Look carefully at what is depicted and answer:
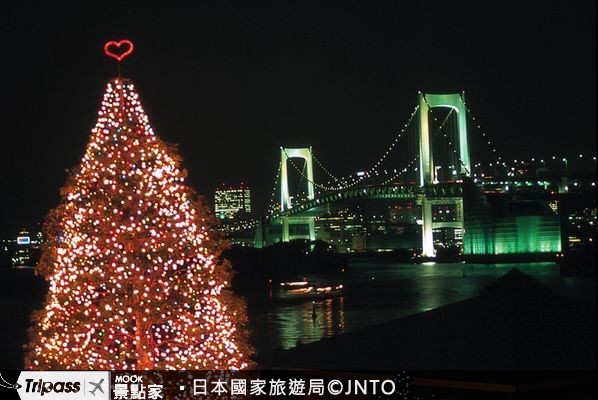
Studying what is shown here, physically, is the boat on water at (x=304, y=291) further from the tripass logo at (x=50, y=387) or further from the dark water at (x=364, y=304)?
the tripass logo at (x=50, y=387)

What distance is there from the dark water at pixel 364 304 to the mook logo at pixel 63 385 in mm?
4352

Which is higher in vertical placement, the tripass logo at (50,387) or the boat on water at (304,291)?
the tripass logo at (50,387)

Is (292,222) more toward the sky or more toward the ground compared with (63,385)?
more toward the sky

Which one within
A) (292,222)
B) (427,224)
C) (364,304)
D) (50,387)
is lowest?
(364,304)

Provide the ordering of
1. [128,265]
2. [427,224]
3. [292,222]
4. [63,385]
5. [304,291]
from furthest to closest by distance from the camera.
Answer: [292,222], [427,224], [304,291], [128,265], [63,385]

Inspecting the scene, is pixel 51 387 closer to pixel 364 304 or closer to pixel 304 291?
pixel 364 304

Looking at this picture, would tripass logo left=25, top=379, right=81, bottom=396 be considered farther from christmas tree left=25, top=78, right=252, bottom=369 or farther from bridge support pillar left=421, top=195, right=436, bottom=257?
bridge support pillar left=421, top=195, right=436, bottom=257

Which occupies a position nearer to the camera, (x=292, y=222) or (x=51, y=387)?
(x=51, y=387)

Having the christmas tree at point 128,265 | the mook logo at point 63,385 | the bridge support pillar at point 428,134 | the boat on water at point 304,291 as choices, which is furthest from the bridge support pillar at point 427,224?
the mook logo at point 63,385

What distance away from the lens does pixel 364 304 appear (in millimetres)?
17672

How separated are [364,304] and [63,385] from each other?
13.9 metres

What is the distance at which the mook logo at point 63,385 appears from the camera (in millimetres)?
3811

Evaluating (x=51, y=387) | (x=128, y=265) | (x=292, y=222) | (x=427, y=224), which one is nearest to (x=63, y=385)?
(x=51, y=387)

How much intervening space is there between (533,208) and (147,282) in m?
28.7
